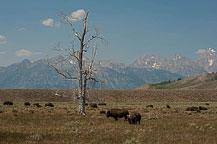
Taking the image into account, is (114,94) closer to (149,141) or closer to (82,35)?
(82,35)

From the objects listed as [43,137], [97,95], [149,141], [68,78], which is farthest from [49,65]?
[97,95]

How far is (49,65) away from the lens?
101ft

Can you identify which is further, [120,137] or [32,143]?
[120,137]

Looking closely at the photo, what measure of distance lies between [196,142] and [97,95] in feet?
345

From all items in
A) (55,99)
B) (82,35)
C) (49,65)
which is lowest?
(55,99)

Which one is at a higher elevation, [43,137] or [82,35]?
[82,35]

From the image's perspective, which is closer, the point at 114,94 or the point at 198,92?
the point at 114,94

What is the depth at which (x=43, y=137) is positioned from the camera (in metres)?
13.8

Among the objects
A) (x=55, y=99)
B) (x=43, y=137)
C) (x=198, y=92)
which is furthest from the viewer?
(x=198, y=92)

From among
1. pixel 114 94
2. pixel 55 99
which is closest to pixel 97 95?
pixel 114 94

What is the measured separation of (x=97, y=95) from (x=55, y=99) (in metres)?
20.1

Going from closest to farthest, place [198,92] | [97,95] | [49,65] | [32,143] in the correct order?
[32,143] < [49,65] < [97,95] < [198,92]

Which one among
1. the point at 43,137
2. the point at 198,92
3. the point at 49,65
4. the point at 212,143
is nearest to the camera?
the point at 212,143

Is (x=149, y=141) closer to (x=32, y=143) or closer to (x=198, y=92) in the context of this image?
(x=32, y=143)
